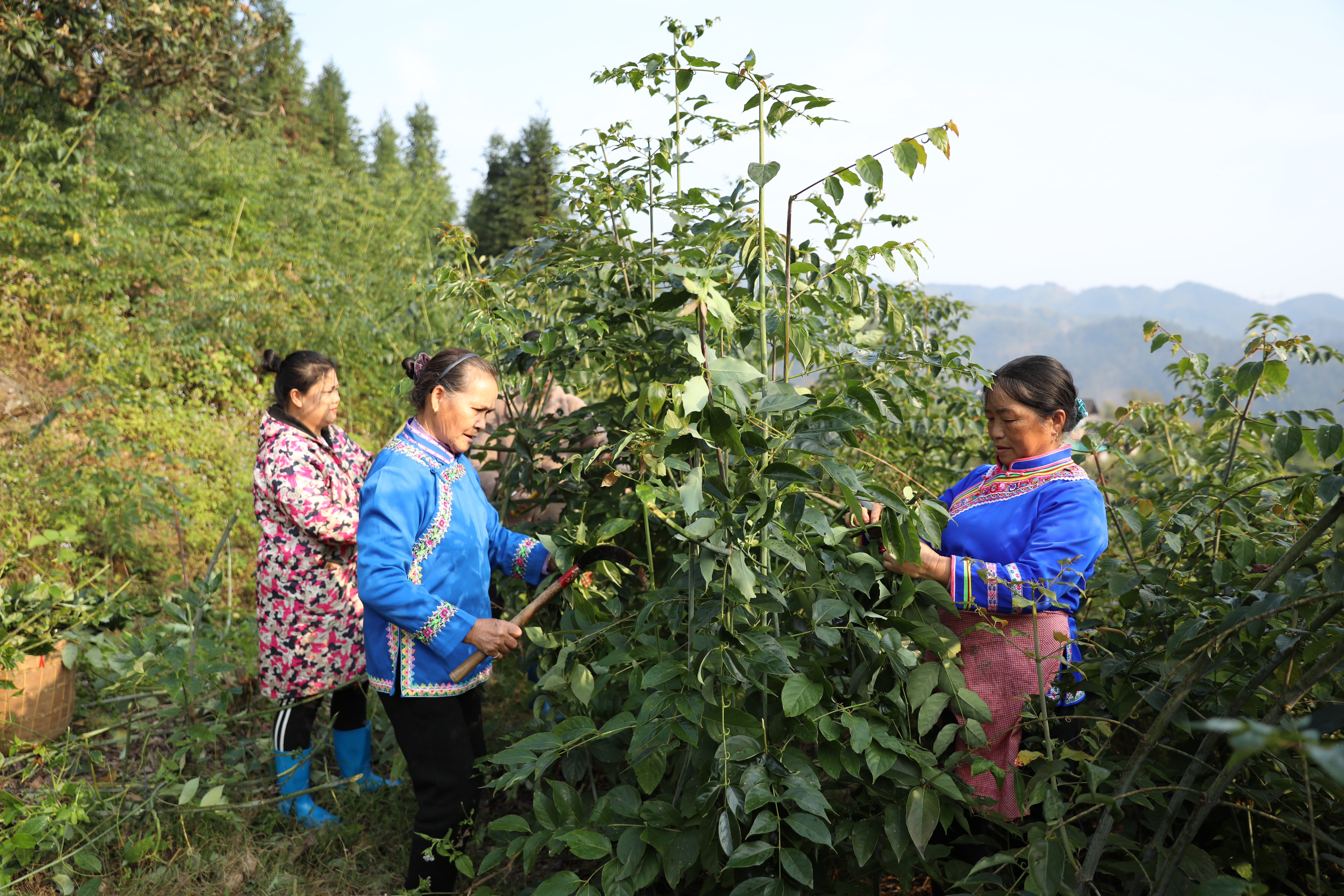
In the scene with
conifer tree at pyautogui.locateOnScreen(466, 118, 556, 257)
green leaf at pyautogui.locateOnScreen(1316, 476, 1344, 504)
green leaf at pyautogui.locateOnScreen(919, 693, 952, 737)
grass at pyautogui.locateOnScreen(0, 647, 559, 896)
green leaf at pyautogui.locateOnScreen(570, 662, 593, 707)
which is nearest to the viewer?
green leaf at pyautogui.locateOnScreen(1316, 476, 1344, 504)

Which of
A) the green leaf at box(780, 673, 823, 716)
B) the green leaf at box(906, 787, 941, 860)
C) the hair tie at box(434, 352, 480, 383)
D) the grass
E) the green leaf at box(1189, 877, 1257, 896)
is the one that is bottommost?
the grass

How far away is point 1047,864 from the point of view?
1288 millimetres

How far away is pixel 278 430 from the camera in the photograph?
9.27 ft

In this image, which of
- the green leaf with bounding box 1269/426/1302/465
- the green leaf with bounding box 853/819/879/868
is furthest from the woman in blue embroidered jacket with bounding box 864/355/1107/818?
the green leaf with bounding box 1269/426/1302/465

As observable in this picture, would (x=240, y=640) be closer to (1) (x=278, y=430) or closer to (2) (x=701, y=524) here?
(1) (x=278, y=430)

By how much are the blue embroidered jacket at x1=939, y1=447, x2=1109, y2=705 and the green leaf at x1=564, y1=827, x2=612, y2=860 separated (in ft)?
2.83

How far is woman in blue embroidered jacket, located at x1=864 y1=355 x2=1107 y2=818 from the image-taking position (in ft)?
5.57

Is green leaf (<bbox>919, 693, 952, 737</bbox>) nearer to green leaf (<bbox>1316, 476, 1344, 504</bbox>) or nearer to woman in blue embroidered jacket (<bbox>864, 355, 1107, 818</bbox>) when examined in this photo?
woman in blue embroidered jacket (<bbox>864, 355, 1107, 818</bbox>)

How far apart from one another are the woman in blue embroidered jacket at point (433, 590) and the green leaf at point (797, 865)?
2.76 ft

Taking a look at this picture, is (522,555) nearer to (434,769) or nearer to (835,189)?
(434,769)

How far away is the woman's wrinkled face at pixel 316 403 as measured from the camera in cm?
289

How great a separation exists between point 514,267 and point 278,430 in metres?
1.10

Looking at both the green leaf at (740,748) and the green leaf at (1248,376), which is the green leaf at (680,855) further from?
the green leaf at (1248,376)

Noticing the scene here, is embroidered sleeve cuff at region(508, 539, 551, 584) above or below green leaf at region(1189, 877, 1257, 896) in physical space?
above
